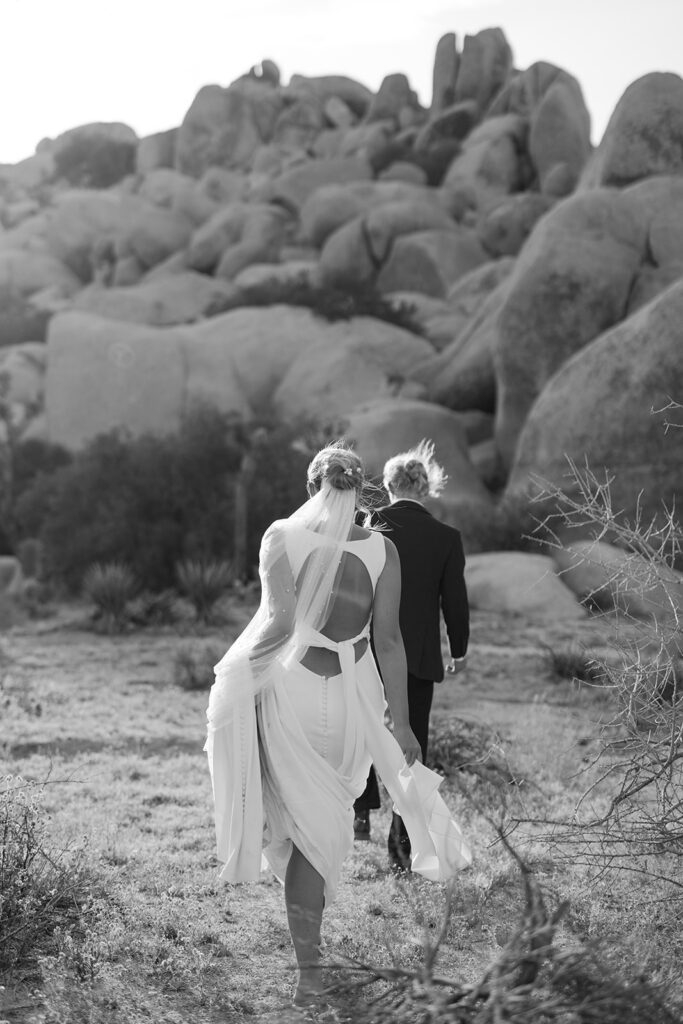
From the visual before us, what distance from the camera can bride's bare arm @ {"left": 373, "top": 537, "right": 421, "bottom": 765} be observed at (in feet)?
14.8

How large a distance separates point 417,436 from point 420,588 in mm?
20000

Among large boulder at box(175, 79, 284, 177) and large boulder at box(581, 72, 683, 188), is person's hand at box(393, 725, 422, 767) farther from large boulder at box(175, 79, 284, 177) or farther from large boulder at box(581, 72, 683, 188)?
large boulder at box(175, 79, 284, 177)

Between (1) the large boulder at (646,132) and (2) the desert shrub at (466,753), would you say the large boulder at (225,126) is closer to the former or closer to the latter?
(1) the large boulder at (646,132)

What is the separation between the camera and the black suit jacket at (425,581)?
5.86 m

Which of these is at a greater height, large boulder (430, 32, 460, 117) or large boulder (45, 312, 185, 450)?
large boulder (430, 32, 460, 117)

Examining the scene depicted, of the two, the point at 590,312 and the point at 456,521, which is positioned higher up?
the point at 590,312

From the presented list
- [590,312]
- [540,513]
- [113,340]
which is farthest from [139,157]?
[540,513]

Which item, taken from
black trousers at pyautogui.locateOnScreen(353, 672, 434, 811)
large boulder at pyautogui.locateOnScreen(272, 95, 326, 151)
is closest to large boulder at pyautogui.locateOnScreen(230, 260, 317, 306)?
large boulder at pyautogui.locateOnScreen(272, 95, 326, 151)

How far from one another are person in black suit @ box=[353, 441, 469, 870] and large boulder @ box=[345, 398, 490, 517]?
59.5 ft

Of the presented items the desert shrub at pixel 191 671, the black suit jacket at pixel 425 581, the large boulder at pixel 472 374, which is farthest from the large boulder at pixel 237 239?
the black suit jacket at pixel 425 581

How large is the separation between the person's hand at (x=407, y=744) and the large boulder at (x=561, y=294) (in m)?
21.4

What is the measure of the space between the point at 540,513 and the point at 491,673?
8518 mm

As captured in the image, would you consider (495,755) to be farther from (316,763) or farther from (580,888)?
(316,763)

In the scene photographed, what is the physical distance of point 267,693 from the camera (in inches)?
171
